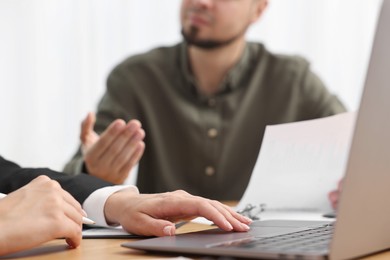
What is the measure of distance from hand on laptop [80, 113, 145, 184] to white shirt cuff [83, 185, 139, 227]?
434mm

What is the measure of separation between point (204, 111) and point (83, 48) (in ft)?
2.95

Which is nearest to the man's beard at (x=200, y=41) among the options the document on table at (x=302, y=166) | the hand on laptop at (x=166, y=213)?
the document on table at (x=302, y=166)

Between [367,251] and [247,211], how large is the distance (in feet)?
1.65

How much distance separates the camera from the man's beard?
2.21 metres

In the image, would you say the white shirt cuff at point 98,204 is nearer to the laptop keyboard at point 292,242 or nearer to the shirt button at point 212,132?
A: the laptop keyboard at point 292,242

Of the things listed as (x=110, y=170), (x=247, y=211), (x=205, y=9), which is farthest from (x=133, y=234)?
(x=205, y=9)

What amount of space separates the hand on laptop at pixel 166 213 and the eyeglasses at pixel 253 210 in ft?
0.95

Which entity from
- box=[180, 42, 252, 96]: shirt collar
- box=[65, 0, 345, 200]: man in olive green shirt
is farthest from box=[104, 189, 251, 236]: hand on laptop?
box=[180, 42, 252, 96]: shirt collar

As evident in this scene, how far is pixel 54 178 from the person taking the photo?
110 cm

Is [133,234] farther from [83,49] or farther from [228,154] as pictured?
[83,49]

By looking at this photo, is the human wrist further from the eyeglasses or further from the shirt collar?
the shirt collar

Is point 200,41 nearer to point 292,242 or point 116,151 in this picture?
point 116,151

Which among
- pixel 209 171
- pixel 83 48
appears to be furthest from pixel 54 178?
pixel 83 48

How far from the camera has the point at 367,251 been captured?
0.76 m
